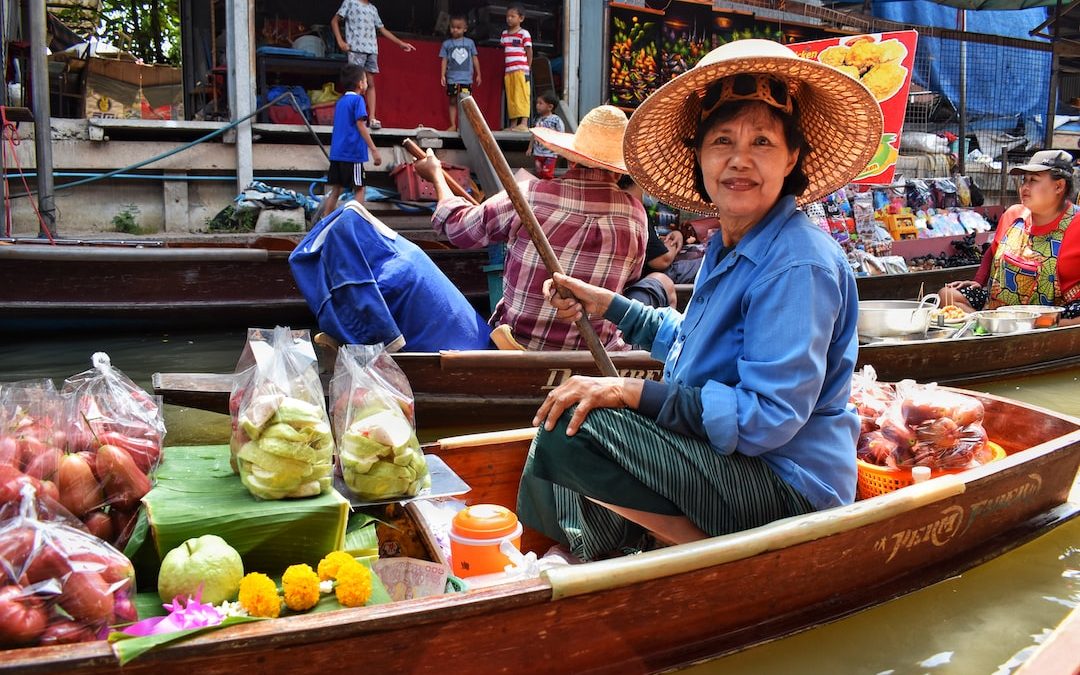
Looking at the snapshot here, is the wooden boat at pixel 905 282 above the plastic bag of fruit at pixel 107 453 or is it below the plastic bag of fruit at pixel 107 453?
below

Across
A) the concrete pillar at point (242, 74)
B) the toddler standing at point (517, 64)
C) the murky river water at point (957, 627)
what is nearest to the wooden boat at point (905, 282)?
the murky river water at point (957, 627)

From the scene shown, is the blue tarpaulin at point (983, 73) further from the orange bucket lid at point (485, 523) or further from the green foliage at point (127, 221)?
the orange bucket lid at point (485, 523)

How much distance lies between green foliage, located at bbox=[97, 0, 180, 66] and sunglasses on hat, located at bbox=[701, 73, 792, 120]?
11696 millimetres

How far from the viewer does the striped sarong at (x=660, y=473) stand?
2.01 meters

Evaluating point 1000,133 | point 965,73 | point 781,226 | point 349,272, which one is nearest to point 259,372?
point 781,226

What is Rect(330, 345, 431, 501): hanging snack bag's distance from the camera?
83.9 inches

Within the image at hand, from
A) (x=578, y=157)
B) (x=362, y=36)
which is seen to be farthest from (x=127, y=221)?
(x=578, y=157)

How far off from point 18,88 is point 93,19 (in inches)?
219

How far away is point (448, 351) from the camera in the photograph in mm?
3900

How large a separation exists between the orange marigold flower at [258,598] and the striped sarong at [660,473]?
0.73m

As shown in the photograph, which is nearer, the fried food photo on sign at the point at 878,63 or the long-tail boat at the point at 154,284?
the fried food photo on sign at the point at 878,63

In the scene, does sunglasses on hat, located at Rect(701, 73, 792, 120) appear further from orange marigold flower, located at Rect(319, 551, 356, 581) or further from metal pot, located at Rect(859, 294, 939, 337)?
metal pot, located at Rect(859, 294, 939, 337)

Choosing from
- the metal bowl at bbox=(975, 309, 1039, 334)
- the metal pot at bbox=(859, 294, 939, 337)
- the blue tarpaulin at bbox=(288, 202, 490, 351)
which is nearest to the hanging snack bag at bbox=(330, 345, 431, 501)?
the blue tarpaulin at bbox=(288, 202, 490, 351)

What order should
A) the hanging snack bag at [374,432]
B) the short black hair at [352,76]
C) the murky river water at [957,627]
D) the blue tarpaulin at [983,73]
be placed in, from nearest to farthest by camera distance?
the hanging snack bag at [374,432], the murky river water at [957,627], the short black hair at [352,76], the blue tarpaulin at [983,73]
